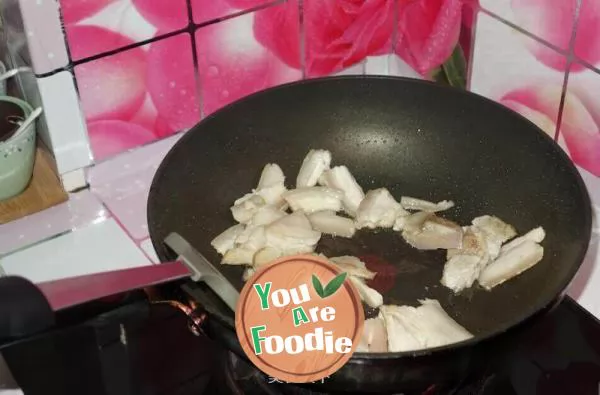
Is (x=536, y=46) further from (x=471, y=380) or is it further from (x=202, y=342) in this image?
(x=202, y=342)

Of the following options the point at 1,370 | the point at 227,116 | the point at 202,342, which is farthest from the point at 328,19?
the point at 1,370

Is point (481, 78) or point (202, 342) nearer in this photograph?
point (202, 342)

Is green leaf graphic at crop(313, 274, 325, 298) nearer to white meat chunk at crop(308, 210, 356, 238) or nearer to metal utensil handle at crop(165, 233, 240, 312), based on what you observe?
metal utensil handle at crop(165, 233, 240, 312)

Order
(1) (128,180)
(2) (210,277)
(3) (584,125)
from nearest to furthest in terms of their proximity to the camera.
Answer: (2) (210,277) < (3) (584,125) < (1) (128,180)

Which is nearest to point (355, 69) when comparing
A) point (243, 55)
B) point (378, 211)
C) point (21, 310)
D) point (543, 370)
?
point (243, 55)

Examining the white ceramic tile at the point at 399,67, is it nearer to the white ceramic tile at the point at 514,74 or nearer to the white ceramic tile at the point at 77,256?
the white ceramic tile at the point at 514,74

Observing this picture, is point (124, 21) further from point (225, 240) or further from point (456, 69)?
point (456, 69)

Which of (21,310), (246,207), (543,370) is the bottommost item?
Result: (543,370)
